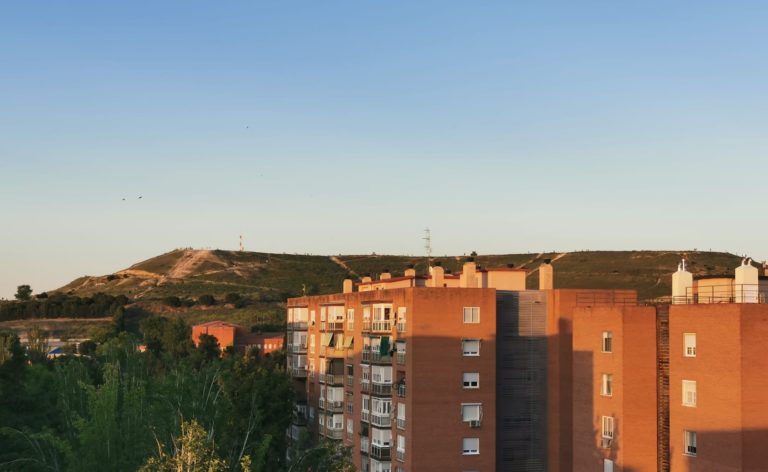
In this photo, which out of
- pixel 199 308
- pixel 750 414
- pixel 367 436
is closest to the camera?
pixel 750 414

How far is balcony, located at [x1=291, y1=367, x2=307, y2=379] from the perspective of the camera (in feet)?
238

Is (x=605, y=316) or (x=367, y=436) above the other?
(x=605, y=316)

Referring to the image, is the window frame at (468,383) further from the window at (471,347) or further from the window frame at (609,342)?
the window frame at (609,342)

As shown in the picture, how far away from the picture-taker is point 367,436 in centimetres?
5797

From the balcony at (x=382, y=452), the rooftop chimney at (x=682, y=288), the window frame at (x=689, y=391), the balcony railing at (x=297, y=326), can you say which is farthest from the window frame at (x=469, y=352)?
the balcony railing at (x=297, y=326)

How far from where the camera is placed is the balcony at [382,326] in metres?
56.0

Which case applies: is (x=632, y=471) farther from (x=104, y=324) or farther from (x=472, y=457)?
(x=104, y=324)

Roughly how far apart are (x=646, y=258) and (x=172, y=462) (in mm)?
182950

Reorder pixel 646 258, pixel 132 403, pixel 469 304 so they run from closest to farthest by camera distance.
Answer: pixel 132 403, pixel 469 304, pixel 646 258

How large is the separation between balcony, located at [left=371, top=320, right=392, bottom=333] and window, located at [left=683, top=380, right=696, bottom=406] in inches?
804

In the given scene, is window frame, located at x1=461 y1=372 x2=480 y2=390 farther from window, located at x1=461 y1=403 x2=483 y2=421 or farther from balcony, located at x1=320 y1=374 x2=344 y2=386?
balcony, located at x1=320 y1=374 x2=344 y2=386

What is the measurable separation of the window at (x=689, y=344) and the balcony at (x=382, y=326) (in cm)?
2029

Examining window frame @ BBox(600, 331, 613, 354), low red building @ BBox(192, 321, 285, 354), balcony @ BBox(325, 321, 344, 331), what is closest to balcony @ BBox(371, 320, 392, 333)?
balcony @ BBox(325, 321, 344, 331)

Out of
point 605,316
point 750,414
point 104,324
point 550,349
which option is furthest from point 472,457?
point 104,324
